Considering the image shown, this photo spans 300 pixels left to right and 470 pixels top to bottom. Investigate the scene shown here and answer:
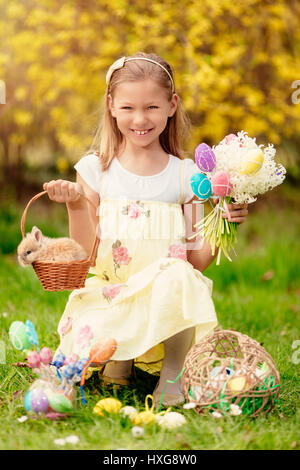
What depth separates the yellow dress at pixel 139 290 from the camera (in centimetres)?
213

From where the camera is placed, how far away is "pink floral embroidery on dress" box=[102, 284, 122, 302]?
230 centimetres

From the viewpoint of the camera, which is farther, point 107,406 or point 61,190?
point 61,190

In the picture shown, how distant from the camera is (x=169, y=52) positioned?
5.31 metres

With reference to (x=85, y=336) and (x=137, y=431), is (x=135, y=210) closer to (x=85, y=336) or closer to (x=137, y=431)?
(x=85, y=336)

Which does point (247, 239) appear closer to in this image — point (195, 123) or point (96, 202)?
point (195, 123)

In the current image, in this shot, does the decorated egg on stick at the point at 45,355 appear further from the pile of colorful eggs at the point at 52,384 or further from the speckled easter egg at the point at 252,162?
the speckled easter egg at the point at 252,162

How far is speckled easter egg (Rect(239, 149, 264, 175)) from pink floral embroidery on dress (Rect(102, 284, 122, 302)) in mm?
646

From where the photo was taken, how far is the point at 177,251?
94.4 inches

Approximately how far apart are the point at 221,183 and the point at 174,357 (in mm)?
685

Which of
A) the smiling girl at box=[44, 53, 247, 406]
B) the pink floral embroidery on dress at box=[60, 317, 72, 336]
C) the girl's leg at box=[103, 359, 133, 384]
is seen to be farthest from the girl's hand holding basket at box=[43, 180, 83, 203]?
the girl's leg at box=[103, 359, 133, 384]

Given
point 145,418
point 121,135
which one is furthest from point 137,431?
point 121,135

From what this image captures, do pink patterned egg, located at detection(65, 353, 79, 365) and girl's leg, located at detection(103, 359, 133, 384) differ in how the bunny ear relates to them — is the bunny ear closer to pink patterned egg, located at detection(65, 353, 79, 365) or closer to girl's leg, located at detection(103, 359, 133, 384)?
pink patterned egg, located at detection(65, 353, 79, 365)

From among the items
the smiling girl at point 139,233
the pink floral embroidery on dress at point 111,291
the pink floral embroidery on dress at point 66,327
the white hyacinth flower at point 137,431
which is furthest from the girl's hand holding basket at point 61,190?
the white hyacinth flower at point 137,431

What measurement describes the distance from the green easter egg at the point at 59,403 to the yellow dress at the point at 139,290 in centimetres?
19
